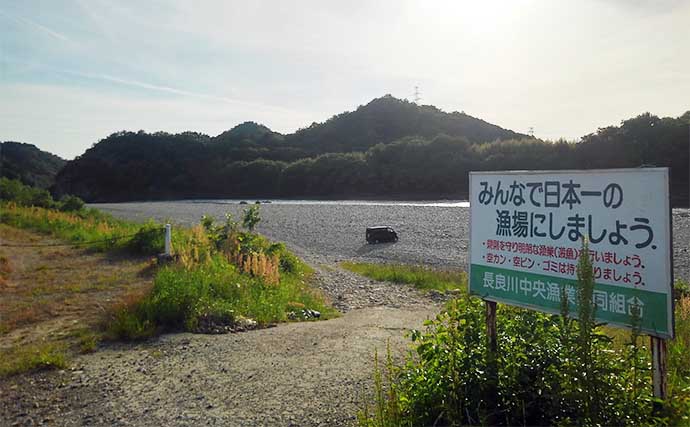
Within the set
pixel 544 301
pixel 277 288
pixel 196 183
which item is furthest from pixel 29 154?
pixel 544 301

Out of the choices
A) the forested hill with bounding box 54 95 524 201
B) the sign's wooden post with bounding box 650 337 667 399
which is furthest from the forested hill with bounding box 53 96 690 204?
the sign's wooden post with bounding box 650 337 667 399

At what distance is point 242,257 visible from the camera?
879 centimetres

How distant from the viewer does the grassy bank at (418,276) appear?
10125 mm

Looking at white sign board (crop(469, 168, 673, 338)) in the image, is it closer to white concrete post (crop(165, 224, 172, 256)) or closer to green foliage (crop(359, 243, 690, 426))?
green foliage (crop(359, 243, 690, 426))

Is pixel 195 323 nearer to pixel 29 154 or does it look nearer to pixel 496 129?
pixel 29 154

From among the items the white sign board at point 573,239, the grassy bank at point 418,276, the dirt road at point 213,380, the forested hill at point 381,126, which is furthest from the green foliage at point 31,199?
the forested hill at point 381,126

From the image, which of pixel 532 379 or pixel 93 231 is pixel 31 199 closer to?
pixel 93 231

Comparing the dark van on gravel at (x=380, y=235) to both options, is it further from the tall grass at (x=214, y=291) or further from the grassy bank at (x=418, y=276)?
the tall grass at (x=214, y=291)

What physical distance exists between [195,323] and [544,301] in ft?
12.4

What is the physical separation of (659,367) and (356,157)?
5815cm

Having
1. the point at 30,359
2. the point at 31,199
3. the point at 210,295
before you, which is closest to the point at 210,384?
the point at 30,359

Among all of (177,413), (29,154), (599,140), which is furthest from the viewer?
(29,154)

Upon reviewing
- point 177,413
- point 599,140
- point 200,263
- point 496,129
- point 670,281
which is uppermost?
point 496,129

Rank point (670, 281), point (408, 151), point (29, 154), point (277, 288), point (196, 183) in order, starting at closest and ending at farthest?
point (670, 281), point (277, 288), point (408, 151), point (29, 154), point (196, 183)
